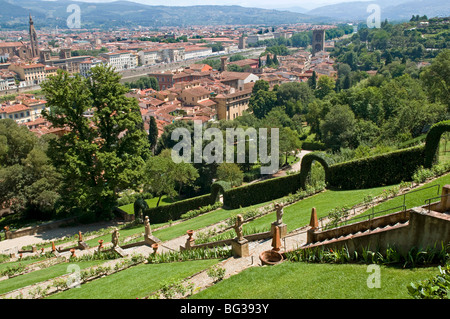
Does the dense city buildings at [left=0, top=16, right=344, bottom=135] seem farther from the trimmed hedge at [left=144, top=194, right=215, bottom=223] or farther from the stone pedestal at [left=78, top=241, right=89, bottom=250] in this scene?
the trimmed hedge at [left=144, top=194, right=215, bottom=223]

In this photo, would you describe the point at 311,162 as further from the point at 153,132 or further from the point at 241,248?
the point at 153,132

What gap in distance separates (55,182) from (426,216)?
26299mm

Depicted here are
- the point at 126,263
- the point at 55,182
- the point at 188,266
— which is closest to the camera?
the point at 188,266

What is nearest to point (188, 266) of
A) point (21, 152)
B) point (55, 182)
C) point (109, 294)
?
point (109, 294)

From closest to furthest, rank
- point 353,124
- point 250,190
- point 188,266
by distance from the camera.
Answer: point 188,266
point 250,190
point 353,124

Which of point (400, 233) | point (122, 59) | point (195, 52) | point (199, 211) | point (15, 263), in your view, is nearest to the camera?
point (400, 233)

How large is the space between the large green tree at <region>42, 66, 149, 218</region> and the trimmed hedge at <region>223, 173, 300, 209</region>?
561cm

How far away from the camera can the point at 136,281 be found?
36.6 ft

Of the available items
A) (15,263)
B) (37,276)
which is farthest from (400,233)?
(15,263)

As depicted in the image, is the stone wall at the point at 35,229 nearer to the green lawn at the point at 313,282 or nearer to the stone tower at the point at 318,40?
the green lawn at the point at 313,282

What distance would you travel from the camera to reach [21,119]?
75.8m

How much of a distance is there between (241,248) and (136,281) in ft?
10.5
